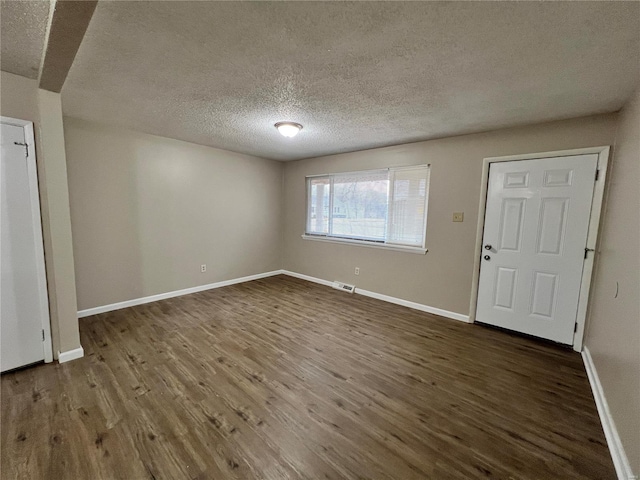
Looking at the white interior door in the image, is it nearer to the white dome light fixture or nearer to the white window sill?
the white dome light fixture

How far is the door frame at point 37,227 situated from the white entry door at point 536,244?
4470mm

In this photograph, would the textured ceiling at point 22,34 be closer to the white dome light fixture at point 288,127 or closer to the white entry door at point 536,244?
the white dome light fixture at point 288,127

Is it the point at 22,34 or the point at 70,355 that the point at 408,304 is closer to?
the point at 70,355

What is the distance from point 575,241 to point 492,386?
1.76m

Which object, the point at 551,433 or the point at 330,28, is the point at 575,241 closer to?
the point at 551,433

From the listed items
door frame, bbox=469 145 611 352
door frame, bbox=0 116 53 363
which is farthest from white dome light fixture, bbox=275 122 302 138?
door frame, bbox=469 145 611 352

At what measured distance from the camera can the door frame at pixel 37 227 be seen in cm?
207

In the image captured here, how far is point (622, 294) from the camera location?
5.82 feet

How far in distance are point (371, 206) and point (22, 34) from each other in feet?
12.5

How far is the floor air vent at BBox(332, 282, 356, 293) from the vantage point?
14.8 feet

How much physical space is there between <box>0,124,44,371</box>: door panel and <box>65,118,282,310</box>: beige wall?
3.52 ft

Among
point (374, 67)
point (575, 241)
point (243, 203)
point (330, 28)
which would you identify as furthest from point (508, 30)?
point (243, 203)

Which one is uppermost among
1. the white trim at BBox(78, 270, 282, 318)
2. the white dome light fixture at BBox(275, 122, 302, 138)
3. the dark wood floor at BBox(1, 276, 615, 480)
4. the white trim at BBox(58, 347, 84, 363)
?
the white dome light fixture at BBox(275, 122, 302, 138)

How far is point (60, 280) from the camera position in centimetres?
223
